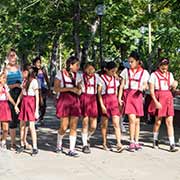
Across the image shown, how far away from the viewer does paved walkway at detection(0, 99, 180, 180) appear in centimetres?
824

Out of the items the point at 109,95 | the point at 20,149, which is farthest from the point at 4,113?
the point at 109,95

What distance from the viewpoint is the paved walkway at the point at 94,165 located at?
27.0ft

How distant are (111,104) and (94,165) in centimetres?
184

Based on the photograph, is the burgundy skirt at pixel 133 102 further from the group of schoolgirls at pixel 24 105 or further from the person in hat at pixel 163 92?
the group of schoolgirls at pixel 24 105

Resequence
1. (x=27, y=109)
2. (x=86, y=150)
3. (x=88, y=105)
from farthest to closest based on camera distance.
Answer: (x=88, y=105), (x=27, y=109), (x=86, y=150)

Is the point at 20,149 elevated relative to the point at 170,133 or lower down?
lower down

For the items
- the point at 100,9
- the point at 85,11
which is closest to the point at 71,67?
the point at 100,9

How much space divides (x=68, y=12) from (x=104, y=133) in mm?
13234

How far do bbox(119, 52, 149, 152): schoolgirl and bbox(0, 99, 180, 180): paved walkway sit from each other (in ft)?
1.54

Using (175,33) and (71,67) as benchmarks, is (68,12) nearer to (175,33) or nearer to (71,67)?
(175,33)

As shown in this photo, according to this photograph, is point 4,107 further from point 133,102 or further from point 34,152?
point 133,102

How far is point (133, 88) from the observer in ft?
34.8

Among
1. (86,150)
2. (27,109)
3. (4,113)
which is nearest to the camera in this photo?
(86,150)

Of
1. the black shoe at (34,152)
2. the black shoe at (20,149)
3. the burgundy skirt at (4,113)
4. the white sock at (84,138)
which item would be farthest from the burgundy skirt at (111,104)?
the burgundy skirt at (4,113)
